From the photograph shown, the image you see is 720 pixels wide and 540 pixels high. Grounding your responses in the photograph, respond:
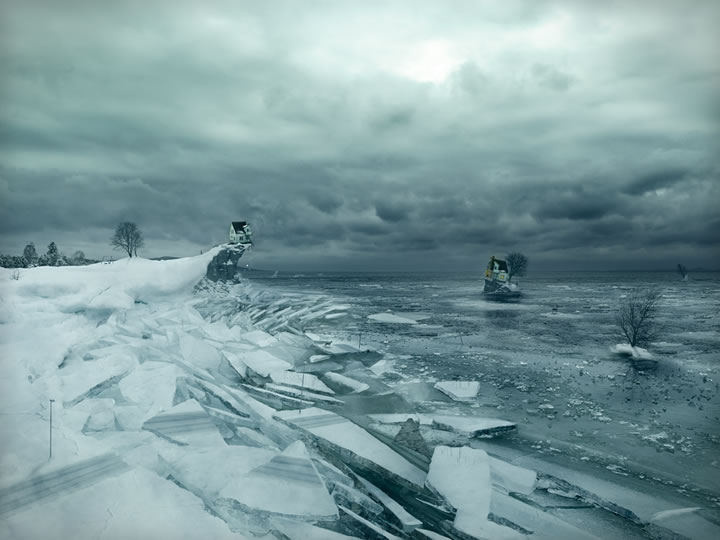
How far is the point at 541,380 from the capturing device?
28.5 ft

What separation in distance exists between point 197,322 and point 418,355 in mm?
6236

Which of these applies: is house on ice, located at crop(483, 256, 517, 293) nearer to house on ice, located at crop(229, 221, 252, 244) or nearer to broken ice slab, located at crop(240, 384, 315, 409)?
house on ice, located at crop(229, 221, 252, 244)

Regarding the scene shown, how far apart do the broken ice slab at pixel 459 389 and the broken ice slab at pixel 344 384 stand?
1.53 metres

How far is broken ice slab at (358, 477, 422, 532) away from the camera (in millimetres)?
3318

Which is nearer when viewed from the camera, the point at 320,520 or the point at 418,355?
the point at 320,520

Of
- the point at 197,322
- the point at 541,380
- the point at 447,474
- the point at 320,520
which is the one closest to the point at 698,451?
the point at 541,380

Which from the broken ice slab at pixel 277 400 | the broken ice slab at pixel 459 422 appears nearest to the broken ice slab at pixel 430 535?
the broken ice slab at pixel 459 422

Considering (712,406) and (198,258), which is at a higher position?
(198,258)

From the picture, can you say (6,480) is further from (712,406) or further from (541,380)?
(712,406)

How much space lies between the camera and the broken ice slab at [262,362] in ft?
24.6

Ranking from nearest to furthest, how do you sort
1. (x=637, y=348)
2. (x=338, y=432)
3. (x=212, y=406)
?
(x=338, y=432), (x=212, y=406), (x=637, y=348)

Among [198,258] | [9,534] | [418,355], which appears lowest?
[418,355]

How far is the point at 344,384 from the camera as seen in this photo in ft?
25.0

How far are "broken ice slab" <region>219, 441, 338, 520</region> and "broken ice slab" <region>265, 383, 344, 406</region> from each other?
2938 mm
